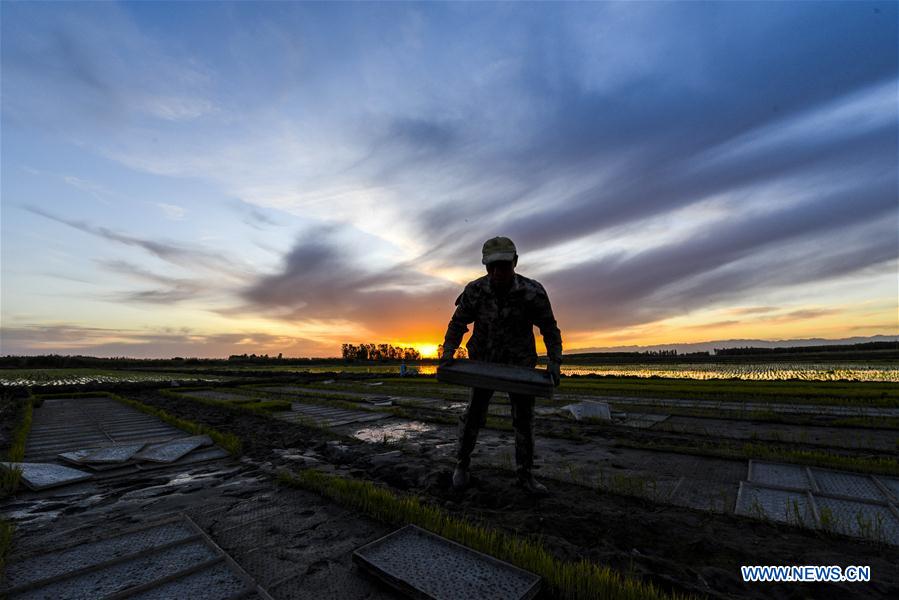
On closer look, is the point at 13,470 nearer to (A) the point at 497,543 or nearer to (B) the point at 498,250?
(A) the point at 497,543

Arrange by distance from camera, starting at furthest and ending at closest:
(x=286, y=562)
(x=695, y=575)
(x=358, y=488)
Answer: (x=358, y=488), (x=286, y=562), (x=695, y=575)

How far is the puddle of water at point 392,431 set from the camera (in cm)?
673

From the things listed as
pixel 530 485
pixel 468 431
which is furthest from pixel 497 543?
pixel 468 431

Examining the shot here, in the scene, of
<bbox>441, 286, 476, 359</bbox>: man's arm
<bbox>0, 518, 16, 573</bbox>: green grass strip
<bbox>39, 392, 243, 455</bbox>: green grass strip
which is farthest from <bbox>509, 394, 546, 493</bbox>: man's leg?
<bbox>39, 392, 243, 455</bbox>: green grass strip

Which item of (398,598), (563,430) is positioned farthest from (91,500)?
(563,430)

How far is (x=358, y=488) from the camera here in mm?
3600

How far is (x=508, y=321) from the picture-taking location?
3988 millimetres

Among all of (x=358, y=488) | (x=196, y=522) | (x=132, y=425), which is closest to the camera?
(x=196, y=522)

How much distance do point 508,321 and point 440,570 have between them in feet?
7.64

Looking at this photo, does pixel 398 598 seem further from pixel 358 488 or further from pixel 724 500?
pixel 724 500

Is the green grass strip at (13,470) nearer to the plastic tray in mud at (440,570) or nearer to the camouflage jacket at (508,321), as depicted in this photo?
the plastic tray in mud at (440,570)

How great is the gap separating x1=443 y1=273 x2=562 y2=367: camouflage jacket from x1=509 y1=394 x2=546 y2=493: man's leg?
399 mm

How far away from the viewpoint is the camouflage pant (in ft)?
12.7

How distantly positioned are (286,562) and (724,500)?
385 centimetres
